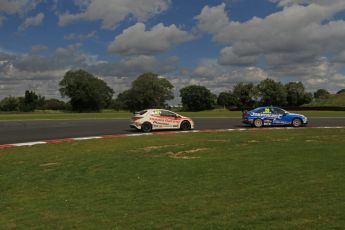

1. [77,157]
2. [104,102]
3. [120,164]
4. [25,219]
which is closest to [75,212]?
[25,219]

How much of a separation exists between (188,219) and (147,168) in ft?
15.0

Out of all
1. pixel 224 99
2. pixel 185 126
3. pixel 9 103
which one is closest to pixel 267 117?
pixel 185 126

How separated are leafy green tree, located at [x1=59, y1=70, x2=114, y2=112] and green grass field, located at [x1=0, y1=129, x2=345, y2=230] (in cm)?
10016

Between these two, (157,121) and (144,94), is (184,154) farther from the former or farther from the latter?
(144,94)

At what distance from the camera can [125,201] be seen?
652cm

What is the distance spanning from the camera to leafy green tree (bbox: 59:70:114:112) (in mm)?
110537

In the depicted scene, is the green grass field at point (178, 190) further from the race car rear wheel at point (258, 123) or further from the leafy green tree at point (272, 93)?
the leafy green tree at point (272, 93)

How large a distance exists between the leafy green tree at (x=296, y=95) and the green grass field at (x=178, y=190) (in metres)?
110

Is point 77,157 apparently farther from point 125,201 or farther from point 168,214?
point 168,214

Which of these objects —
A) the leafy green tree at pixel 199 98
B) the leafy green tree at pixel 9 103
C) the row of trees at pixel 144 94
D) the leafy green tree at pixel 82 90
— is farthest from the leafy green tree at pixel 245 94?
the leafy green tree at pixel 9 103

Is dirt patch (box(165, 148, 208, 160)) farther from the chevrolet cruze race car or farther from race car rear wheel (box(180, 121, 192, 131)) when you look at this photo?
race car rear wheel (box(180, 121, 192, 131))

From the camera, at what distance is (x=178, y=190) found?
281 inches

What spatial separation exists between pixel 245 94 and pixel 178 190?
118 m

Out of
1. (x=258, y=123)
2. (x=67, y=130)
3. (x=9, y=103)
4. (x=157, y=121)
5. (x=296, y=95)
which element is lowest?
(x=67, y=130)
